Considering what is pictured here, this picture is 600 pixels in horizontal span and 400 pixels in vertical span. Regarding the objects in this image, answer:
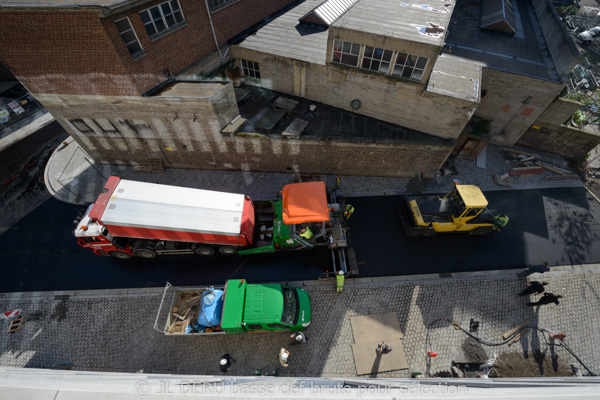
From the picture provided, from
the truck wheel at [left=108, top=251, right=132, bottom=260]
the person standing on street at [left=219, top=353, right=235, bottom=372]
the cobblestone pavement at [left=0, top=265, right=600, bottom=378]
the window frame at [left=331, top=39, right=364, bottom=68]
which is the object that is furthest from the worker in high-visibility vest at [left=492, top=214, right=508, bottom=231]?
the truck wheel at [left=108, top=251, right=132, bottom=260]

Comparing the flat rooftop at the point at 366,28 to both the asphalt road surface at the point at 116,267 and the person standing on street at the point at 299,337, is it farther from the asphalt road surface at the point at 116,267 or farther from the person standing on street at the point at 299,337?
the person standing on street at the point at 299,337

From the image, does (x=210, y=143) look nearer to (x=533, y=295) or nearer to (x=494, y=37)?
(x=533, y=295)

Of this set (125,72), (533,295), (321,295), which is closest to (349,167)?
(321,295)

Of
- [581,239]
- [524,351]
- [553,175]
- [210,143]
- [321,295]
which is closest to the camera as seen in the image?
[524,351]

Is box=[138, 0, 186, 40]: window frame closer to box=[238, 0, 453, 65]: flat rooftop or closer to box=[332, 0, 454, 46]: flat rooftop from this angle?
box=[238, 0, 453, 65]: flat rooftop

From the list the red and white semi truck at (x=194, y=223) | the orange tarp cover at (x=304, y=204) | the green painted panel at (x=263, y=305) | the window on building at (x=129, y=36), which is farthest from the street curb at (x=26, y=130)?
the green painted panel at (x=263, y=305)

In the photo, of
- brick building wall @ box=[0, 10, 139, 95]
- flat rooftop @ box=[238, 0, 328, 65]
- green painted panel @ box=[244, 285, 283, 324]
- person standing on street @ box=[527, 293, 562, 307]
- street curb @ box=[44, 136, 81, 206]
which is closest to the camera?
green painted panel @ box=[244, 285, 283, 324]

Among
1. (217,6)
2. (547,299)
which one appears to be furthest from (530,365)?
(217,6)
